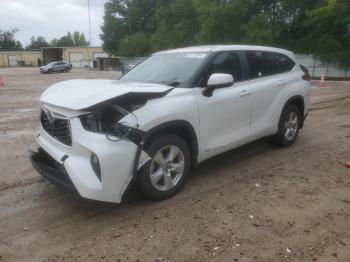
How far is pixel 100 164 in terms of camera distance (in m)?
3.65

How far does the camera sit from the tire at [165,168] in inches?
162

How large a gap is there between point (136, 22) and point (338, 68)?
4317 centimetres

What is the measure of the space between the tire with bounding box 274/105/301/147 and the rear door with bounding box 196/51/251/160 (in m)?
1.05

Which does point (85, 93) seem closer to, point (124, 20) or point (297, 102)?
point (297, 102)

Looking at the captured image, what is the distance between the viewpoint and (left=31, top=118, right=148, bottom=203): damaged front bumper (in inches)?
145

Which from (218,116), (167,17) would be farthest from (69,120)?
(167,17)

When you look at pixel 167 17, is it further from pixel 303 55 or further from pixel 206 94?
pixel 206 94

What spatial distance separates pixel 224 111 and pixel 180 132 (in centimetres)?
78

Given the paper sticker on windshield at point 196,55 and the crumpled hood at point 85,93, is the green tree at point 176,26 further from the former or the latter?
the crumpled hood at point 85,93

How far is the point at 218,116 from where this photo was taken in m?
4.85

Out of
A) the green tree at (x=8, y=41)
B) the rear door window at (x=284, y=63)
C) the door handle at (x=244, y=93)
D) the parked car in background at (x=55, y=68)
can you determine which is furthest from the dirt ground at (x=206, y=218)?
the green tree at (x=8, y=41)

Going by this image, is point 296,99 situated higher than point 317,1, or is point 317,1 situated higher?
point 317,1

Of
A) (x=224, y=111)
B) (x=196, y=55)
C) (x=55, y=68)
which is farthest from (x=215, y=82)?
(x=55, y=68)

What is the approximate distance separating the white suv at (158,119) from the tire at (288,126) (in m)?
0.17
